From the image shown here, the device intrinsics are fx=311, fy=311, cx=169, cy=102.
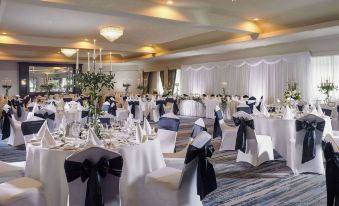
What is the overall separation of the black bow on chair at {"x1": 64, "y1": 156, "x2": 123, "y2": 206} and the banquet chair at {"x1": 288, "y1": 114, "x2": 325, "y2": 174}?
3210 mm

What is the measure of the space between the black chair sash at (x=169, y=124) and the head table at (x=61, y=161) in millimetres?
1554

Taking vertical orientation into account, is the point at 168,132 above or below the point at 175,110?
below

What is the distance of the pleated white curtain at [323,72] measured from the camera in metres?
10.4

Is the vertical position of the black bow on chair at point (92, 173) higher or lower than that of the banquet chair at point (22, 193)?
higher

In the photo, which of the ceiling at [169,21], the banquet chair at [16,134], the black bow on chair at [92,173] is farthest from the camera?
the ceiling at [169,21]

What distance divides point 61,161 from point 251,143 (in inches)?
134

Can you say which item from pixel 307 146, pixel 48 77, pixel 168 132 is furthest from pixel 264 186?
pixel 48 77

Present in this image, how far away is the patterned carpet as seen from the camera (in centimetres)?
379

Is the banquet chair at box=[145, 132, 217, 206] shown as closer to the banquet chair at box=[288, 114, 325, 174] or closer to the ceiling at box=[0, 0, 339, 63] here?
the banquet chair at box=[288, 114, 325, 174]

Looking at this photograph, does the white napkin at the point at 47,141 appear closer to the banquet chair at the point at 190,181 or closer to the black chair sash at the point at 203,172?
the banquet chair at the point at 190,181

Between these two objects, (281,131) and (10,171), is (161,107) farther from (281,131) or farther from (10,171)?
(10,171)

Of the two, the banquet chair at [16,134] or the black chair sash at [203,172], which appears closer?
the black chair sash at [203,172]

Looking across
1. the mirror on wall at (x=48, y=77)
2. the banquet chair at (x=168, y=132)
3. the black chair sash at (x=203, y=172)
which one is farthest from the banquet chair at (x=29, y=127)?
the mirror on wall at (x=48, y=77)

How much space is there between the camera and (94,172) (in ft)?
8.21
